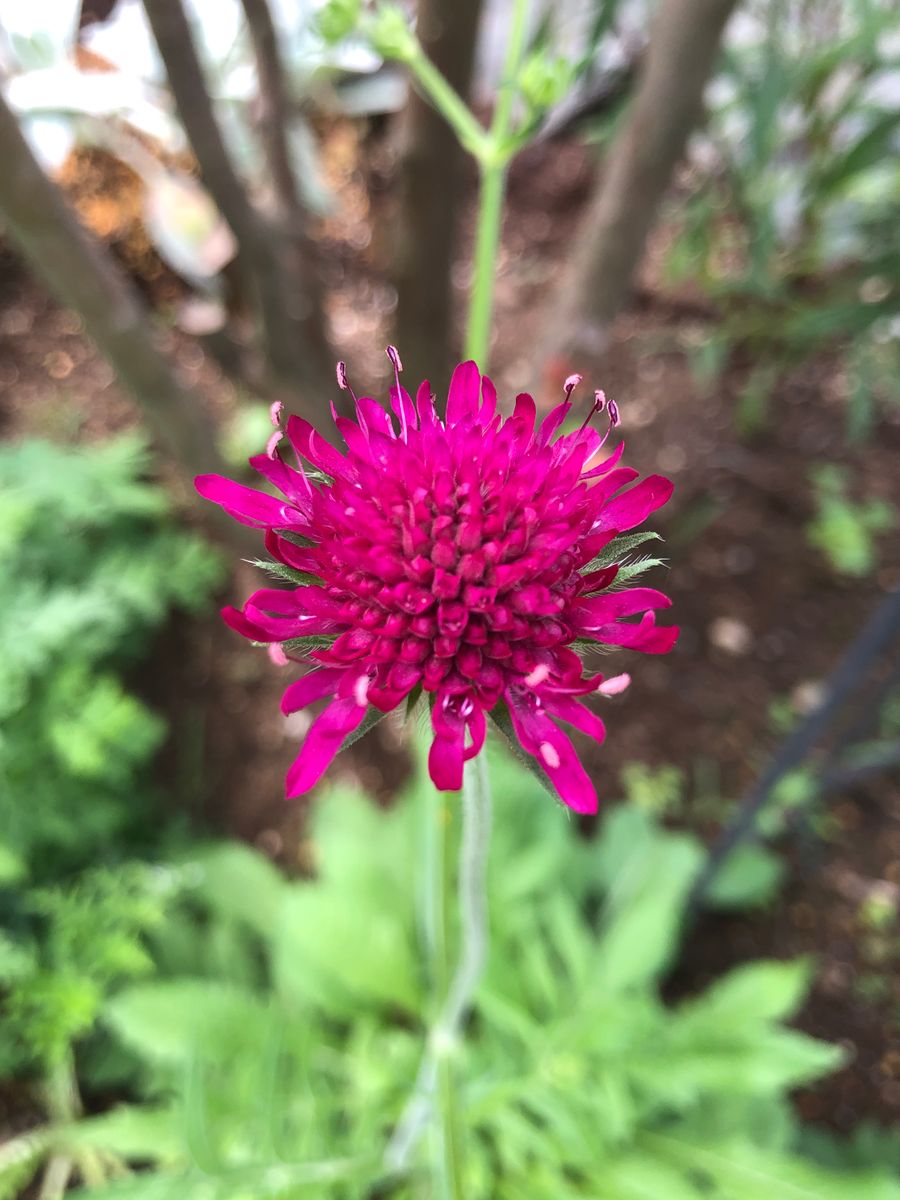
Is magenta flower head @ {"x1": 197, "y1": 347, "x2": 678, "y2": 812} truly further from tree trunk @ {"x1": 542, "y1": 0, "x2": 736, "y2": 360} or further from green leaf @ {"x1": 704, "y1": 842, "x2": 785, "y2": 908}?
green leaf @ {"x1": 704, "y1": 842, "x2": 785, "y2": 908}

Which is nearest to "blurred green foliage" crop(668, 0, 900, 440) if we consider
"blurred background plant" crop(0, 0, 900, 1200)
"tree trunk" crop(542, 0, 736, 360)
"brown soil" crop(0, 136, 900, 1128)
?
"blurred background plant" crop(0, 0, 900, 1200)

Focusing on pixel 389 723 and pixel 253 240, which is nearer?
pixel 389 723

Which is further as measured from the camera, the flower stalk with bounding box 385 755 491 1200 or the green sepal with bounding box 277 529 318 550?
the flower stalk with bounding box 385 755 491 1200

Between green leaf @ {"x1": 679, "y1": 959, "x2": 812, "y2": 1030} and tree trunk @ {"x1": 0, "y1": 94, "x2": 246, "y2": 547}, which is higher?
tree trunk @ {"x1": 0, "y1": 94, "x2": 246, "y2": 547}

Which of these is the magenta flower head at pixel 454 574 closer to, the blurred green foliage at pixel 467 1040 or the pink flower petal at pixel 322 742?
the pink flower petal at pixel 322 742

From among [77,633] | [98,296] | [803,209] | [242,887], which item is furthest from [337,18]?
[803,209]

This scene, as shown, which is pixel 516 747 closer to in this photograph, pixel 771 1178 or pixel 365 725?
pixel 365 725
